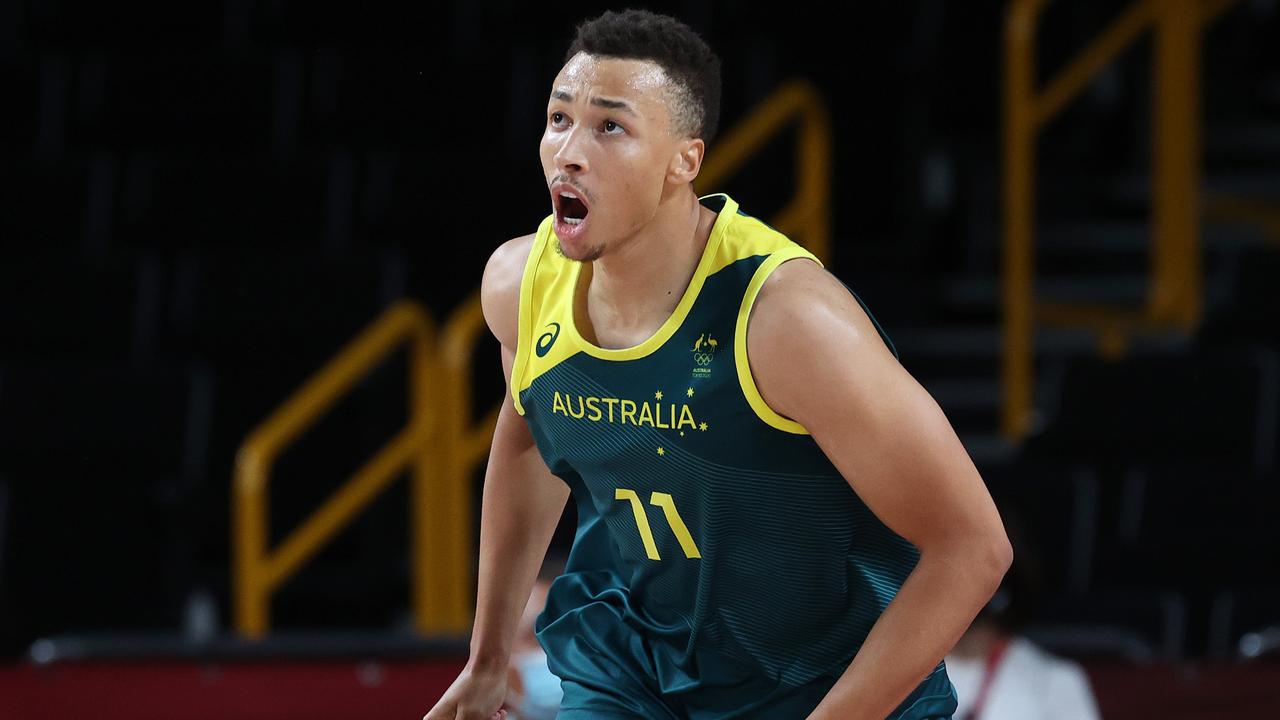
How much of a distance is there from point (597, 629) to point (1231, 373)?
11.9 ft

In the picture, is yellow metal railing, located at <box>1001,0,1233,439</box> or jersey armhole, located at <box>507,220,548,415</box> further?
yellow metal railing, located at <box>1001,0,1233,439</box>

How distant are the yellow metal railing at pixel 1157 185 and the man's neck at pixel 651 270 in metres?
3.62

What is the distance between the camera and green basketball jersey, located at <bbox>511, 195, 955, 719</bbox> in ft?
7.05

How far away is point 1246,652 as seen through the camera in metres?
4.54

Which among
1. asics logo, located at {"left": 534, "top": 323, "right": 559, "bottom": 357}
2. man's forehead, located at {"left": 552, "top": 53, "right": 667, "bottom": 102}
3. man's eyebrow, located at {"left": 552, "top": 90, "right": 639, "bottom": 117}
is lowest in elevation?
asics logo, located at {"left": 534, "top": 323, "right": 559, "bottom": 357}

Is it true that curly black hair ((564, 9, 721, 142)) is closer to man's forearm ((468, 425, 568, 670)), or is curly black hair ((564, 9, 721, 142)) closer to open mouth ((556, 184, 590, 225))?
open mouth ((556, 184, 590, 225))

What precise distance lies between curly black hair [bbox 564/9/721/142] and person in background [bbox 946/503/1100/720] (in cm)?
179

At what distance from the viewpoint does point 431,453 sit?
5316 millimetres

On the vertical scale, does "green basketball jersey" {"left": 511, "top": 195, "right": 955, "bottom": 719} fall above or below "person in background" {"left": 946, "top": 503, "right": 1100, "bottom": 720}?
above

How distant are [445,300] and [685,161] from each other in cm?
435

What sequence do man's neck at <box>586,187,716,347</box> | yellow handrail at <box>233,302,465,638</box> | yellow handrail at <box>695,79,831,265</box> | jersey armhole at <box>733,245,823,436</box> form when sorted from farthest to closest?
yellow handrail at <box>695,79,831,265</box>, yellow handrail at <box>233,302,465,638</box>, man's neck at <box>586,187,716,347</box>, jersey armhole at <box>733,245,823,436</box>

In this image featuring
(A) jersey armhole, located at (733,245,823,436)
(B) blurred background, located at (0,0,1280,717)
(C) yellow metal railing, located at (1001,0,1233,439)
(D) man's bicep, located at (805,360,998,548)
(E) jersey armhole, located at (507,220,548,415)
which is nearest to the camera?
(D) man's bicep, located at (805,360,998,548)

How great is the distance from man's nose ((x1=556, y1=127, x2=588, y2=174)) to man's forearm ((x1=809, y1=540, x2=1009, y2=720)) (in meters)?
0.58

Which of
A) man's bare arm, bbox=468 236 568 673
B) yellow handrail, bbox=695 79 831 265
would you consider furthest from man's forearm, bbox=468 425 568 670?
yellow handrail, bbox=695 79 831 265
